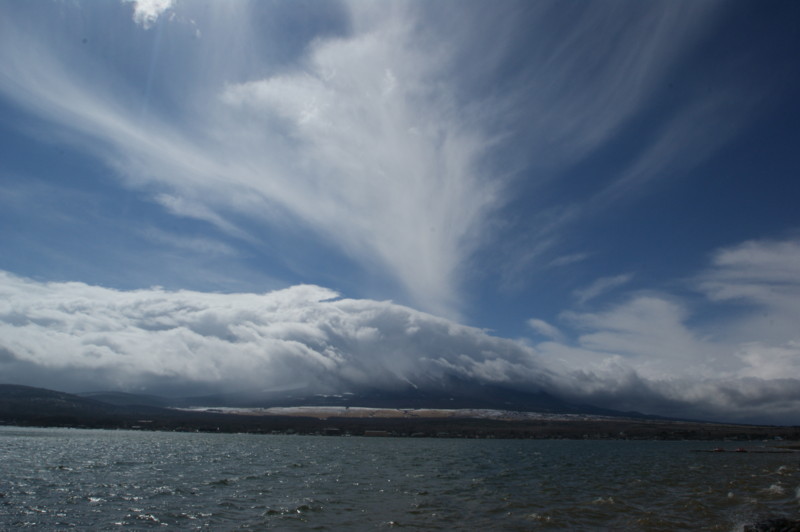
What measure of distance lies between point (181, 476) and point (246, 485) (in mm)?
11157

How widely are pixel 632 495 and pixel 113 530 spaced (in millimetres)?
41991

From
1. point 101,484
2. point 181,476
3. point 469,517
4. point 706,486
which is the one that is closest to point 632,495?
point 706,486

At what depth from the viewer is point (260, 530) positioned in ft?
87.5

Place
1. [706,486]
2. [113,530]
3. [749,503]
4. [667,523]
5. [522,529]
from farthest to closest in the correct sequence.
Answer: [706,486] < [749,503] < [667,523] < [522,529] < [113,530]

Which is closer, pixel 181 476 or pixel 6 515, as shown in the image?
pixel 6 515

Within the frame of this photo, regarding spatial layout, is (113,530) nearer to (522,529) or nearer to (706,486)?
(522,529)

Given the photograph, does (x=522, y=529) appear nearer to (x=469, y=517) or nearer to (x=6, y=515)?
(x=469, y=517)

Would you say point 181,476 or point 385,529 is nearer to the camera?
point 385,529

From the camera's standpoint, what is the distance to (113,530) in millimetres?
25984

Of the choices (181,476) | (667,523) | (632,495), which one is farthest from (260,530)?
(632,495)

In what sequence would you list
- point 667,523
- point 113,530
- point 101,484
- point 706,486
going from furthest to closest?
point 706,486 < point 101,484 < point 667,523 < point 113,530

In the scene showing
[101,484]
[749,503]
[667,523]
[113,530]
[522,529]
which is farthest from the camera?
[101,484]

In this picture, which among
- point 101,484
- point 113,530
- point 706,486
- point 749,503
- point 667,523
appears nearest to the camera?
point 113,530

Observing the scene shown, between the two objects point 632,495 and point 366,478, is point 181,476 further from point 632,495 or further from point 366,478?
point 632,495
